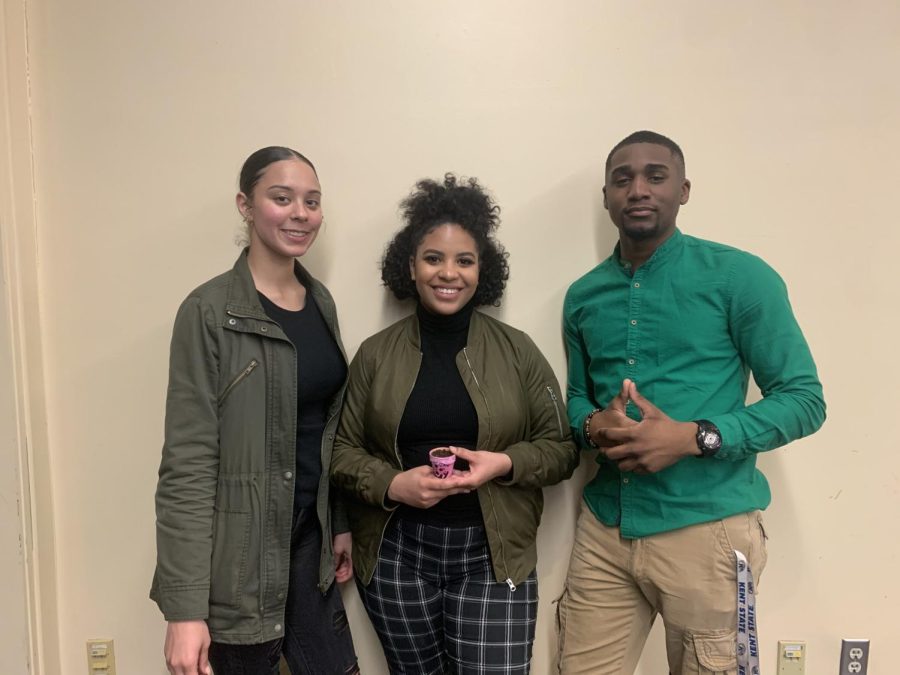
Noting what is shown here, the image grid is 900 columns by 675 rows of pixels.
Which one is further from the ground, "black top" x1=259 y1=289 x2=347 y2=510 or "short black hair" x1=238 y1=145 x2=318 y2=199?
"short black hair" x1=238 y1=145 x2=318 y2=199

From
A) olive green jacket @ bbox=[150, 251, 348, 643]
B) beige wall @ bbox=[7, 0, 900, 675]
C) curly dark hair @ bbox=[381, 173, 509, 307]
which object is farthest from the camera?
beige wall @ bbox=[7, 0, 900, 675]

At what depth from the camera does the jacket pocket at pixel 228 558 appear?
1285 mm

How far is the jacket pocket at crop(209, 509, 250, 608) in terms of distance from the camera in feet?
4.22

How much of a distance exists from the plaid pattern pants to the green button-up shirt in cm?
35

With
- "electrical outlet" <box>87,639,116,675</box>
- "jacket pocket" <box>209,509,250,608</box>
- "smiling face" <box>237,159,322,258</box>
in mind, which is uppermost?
"smiling face" <box>237,159,322,258</box>

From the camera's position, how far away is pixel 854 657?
1.85 meters

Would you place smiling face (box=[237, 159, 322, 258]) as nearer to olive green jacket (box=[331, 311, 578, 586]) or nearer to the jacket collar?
the jacket collar

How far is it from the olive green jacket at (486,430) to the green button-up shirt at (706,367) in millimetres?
192

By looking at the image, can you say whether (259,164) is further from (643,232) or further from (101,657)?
(101,657)

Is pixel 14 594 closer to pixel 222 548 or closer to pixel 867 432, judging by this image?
pixel 222 548

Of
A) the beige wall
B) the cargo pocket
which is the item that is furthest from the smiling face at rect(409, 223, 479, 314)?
the cargo pocket

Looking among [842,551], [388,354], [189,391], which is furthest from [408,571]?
[842,551]

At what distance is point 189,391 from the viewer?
49.4 inches

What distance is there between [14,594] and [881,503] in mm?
2677
